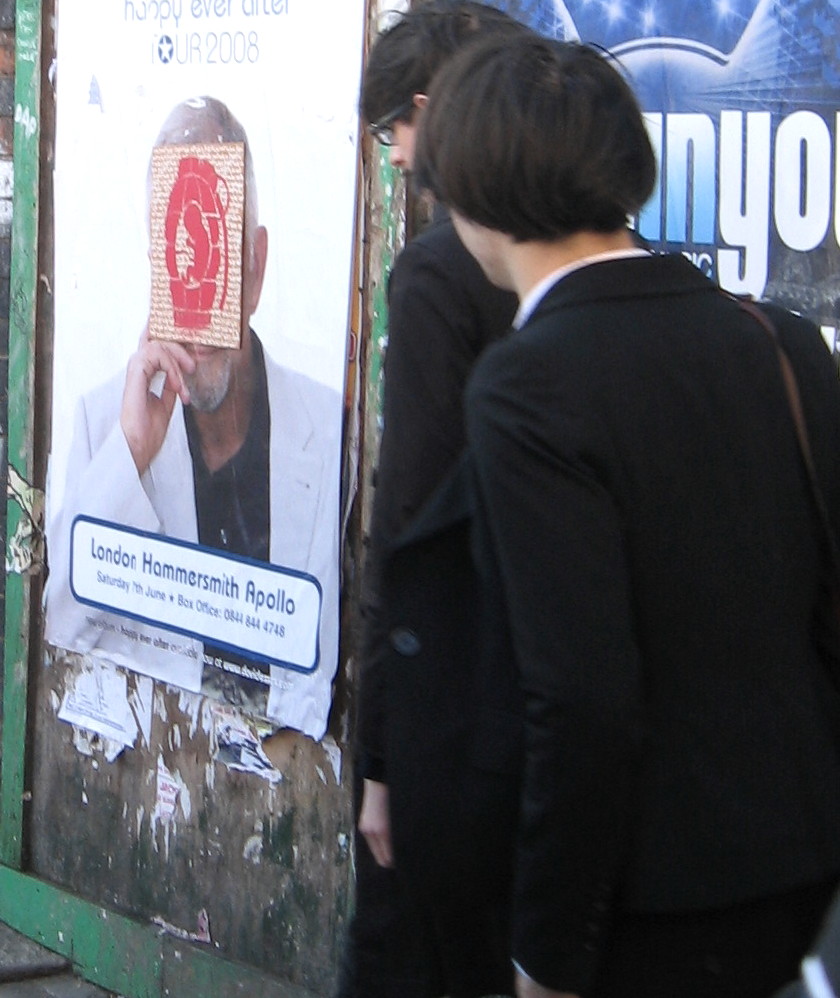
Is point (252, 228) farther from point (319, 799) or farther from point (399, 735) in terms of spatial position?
point (399, 735)

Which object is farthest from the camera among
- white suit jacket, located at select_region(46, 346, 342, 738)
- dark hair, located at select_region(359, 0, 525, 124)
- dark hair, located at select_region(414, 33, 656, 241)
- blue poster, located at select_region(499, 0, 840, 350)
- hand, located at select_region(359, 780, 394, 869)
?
white suit jacket, located at select_region(46, 346, 342, 738)

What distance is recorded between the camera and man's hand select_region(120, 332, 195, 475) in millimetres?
3719

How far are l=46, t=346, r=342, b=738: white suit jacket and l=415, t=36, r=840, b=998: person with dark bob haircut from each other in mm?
1721

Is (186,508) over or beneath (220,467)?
beneath

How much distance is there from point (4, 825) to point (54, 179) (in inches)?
65.4

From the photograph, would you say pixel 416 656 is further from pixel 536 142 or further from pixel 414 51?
pixel 414 51

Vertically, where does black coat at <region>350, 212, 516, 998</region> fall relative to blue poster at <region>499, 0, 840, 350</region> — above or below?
below

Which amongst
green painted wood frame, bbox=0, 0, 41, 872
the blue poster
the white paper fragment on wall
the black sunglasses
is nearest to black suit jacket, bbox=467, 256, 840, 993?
the black sunglasses

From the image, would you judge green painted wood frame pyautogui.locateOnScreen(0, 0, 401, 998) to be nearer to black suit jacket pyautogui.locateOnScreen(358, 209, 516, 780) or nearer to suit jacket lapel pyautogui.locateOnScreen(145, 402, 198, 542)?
suit jacket lapel pyautogui.locateOnScreen(145, 402, 198, 542)

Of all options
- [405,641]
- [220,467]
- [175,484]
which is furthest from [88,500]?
Result: [405,641]

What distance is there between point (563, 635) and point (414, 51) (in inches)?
42.8

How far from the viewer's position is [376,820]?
203 cm

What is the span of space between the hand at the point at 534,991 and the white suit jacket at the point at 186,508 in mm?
1765

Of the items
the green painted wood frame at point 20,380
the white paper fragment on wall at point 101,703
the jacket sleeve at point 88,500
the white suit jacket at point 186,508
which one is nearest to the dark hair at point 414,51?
the white suit jacket at point 186,508
